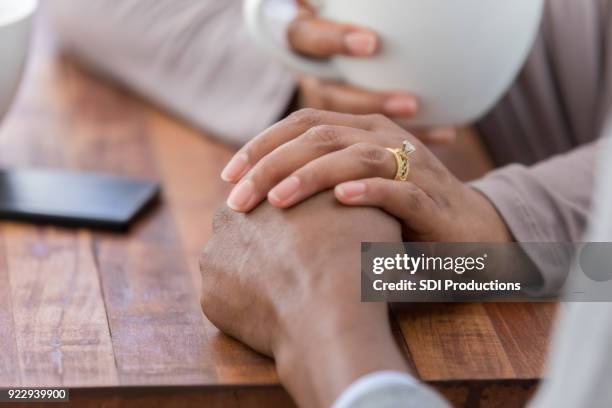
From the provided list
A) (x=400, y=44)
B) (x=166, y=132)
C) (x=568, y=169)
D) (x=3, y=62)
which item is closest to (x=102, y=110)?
(x=166, y=132)

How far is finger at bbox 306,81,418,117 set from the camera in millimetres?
839

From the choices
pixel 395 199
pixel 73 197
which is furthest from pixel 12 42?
pixel 395 199

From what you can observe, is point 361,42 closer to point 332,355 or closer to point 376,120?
point 376,120

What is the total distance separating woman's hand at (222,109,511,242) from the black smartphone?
0.65ft

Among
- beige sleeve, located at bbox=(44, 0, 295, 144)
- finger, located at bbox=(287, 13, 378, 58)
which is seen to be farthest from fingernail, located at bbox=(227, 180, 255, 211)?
beige sleeve, located at bbox=(44, 0, 295, 144)

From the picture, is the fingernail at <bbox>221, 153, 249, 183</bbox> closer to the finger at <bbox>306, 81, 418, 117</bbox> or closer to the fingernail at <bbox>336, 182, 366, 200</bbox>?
the fingernail at <bbox>336, 182, 366, 200</bbox>

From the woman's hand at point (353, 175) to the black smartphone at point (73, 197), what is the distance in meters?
0.20

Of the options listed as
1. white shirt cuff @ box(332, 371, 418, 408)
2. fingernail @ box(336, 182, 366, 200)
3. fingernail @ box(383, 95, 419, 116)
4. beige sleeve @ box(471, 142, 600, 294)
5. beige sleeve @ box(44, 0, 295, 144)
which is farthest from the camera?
beige sleeve @ box(44, 0, 295, 144)

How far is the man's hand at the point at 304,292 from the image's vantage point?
22.7 inches

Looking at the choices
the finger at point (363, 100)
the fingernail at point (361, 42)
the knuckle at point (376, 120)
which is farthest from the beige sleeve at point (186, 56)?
the knuckle at point (376, 120)

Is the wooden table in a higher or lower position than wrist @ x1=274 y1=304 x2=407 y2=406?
lower

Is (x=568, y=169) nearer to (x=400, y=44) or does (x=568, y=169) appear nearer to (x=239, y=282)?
(x=400, y=44)

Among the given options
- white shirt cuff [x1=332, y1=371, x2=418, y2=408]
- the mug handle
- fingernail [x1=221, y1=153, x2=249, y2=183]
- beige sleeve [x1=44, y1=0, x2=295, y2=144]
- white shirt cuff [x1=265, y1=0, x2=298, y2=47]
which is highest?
white shirt cuff [x1=332, y1=371, x2=418, y2=408]

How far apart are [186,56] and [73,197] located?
10.8 inches
